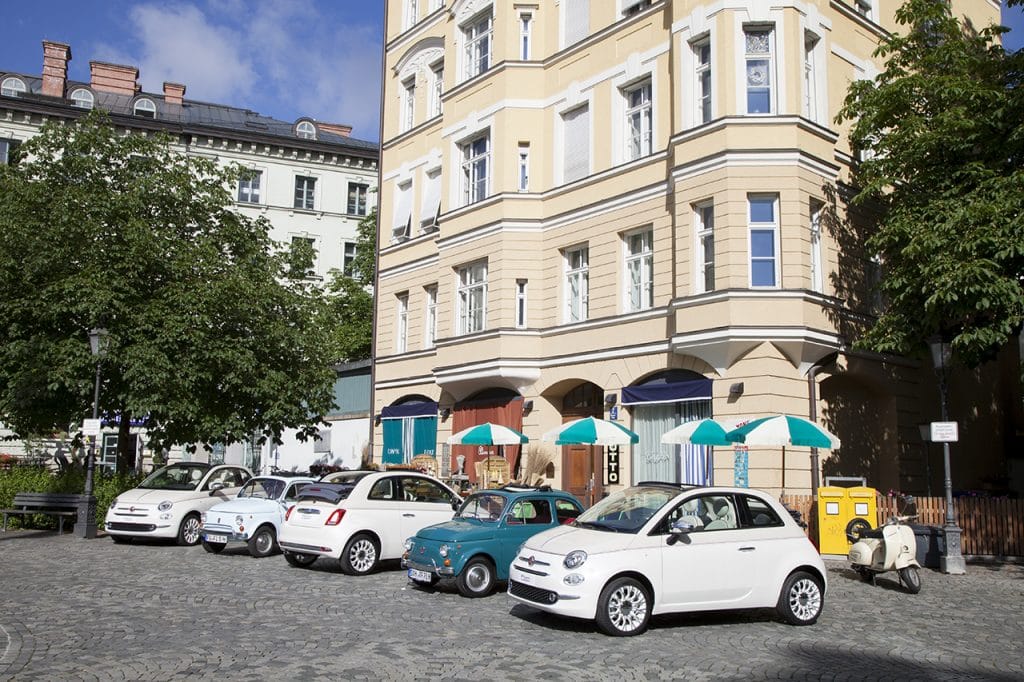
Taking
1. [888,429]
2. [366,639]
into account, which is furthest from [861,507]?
[366,639]

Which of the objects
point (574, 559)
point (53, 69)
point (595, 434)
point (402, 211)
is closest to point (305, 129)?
point (53, 69)

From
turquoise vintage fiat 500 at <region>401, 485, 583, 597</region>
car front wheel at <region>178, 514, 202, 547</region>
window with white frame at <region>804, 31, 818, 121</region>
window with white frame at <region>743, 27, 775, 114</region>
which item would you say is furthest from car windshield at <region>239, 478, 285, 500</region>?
window with white frame at <region>804, 31, 818, 121</region>

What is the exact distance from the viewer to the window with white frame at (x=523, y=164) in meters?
26.3

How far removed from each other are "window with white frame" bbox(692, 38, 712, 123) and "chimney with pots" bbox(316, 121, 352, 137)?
4101 centimetres

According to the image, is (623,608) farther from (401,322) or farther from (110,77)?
(110,77)

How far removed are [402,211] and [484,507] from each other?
19.8m

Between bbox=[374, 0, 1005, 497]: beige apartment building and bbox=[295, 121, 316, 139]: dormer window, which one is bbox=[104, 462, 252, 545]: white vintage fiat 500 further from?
bbox=[295, 121, 316, 139]: dormer window

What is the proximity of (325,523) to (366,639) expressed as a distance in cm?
548

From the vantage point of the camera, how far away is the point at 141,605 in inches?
457

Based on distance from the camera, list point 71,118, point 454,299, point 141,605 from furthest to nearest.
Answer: point 71,118 < point 454,299 < point 141,605

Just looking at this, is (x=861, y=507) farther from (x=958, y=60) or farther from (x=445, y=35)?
(x=445, y=35)

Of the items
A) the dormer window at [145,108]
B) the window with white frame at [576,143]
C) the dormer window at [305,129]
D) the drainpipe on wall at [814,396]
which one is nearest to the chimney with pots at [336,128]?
the dormer window at [305,129]

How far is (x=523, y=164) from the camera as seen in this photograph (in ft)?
86.7

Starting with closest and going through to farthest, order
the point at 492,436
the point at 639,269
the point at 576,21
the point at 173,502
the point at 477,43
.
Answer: the point at 173,502 → the point at 492,436 → the point at 639,269 → the point at 576,21 → the point at 477,43
